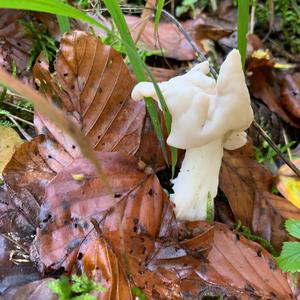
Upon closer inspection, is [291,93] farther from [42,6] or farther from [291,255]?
[42,6]

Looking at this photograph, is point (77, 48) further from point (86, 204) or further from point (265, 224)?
point (265, 224)

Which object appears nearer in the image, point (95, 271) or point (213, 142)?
point (95, 271)

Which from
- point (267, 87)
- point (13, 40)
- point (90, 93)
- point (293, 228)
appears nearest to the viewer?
point (293, 228)

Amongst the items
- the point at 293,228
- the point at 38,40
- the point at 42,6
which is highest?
the point at 42,6

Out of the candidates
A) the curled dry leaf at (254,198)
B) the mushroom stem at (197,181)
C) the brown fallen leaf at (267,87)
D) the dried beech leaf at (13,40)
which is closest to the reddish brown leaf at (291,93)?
the brown fallen leaf at (267,87)

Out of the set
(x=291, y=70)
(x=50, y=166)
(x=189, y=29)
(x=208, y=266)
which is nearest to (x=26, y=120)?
(x=50, y=166)

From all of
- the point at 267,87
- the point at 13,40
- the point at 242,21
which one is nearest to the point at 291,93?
the point at 267,87

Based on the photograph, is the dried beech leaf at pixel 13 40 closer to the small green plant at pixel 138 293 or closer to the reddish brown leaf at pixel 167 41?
the reddish brown leaf at pixel 167 41
